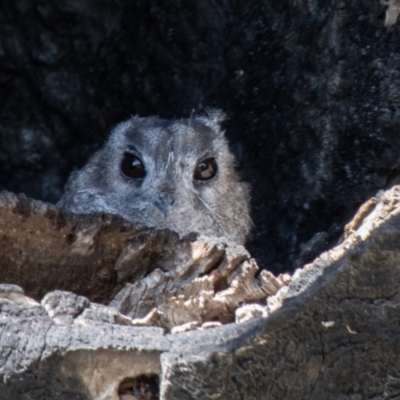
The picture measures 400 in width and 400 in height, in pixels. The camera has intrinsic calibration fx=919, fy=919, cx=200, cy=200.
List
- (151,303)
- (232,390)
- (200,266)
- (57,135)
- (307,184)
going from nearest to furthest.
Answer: (232,390), (151,303), (200,266), (307,184), (57,135)

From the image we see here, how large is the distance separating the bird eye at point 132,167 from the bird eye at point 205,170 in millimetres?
245

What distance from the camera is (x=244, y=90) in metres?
3.58

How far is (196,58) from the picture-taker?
3.80 meters

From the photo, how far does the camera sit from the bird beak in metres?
3.85

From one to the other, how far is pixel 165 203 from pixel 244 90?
0.62 m

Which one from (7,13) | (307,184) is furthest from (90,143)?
(307,184)

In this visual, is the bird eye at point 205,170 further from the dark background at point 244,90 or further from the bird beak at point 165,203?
the bird beak at point 165,203

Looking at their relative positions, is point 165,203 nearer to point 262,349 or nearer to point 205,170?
point 205,170

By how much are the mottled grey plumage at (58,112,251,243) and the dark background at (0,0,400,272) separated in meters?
0.09

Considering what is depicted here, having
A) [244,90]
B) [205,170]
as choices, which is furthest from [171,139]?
[244,90]

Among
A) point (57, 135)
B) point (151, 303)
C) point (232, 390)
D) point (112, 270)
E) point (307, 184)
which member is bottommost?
point (232, 390)

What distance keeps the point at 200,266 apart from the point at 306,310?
0.74 m

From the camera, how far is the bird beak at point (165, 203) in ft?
12.6

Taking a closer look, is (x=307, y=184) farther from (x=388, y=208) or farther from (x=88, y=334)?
(x=88, y=334)
